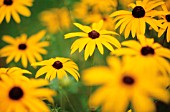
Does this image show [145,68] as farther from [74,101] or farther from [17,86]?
[74,101]

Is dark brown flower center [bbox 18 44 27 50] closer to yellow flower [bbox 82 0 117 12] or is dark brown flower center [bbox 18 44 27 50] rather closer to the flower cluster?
the flower cluster

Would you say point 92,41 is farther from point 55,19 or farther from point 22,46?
point 55,19

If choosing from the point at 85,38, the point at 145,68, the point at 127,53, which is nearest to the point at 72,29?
the point at 85,38

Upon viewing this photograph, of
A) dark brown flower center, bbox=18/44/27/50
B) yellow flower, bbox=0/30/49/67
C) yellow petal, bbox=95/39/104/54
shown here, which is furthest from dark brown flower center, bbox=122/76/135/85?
dark brown flower center, bbox=18/44/27/50

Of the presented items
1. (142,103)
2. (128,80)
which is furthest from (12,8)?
(142,103)

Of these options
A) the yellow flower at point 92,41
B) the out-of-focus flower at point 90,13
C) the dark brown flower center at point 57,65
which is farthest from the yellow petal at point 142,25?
the out-of-focus flower at point 90,13

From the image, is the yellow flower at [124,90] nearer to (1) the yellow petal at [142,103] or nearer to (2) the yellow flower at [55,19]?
(1) the yellow petal at [142,103]

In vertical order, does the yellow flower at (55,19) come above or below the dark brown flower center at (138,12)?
below
